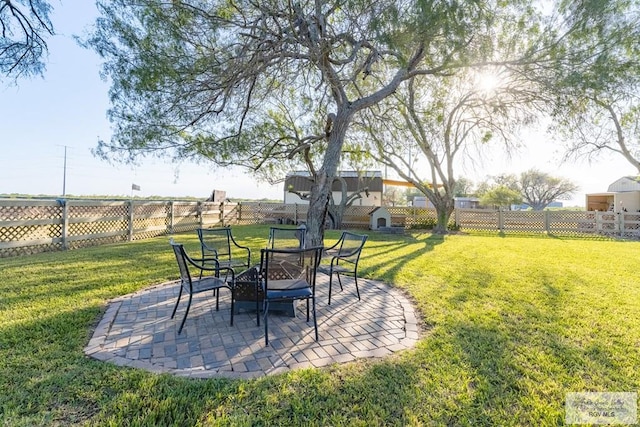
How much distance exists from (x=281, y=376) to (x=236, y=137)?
675cm

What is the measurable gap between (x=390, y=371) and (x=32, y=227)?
8401 millimetres

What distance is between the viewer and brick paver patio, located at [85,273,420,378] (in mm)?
2273

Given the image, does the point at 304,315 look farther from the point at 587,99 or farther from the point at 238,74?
the point at 587,99

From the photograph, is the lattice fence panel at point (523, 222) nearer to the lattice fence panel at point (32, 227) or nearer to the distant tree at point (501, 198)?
the lattice fence panel at point (32, 227)

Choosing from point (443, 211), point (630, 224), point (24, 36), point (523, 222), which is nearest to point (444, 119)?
point (443, 211)

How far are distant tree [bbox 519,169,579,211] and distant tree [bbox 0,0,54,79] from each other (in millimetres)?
43270

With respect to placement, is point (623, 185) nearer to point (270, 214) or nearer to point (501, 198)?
point (501, 198)

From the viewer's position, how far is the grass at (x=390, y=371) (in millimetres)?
1736

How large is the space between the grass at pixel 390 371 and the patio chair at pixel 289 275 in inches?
26.7

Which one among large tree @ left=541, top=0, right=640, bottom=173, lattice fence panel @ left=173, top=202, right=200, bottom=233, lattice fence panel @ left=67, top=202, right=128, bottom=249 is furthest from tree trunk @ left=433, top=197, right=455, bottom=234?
lattice fence panel @ left=67, top=202, right=128, bottom=249

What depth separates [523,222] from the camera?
13109 mm

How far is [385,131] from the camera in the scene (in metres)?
9.96

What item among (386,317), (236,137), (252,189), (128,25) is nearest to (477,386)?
(386,317)

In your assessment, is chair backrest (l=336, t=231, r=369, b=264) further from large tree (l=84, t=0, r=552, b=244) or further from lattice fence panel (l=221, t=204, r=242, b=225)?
lattice fence panel (l=221, t=204, r=242, b=225)
